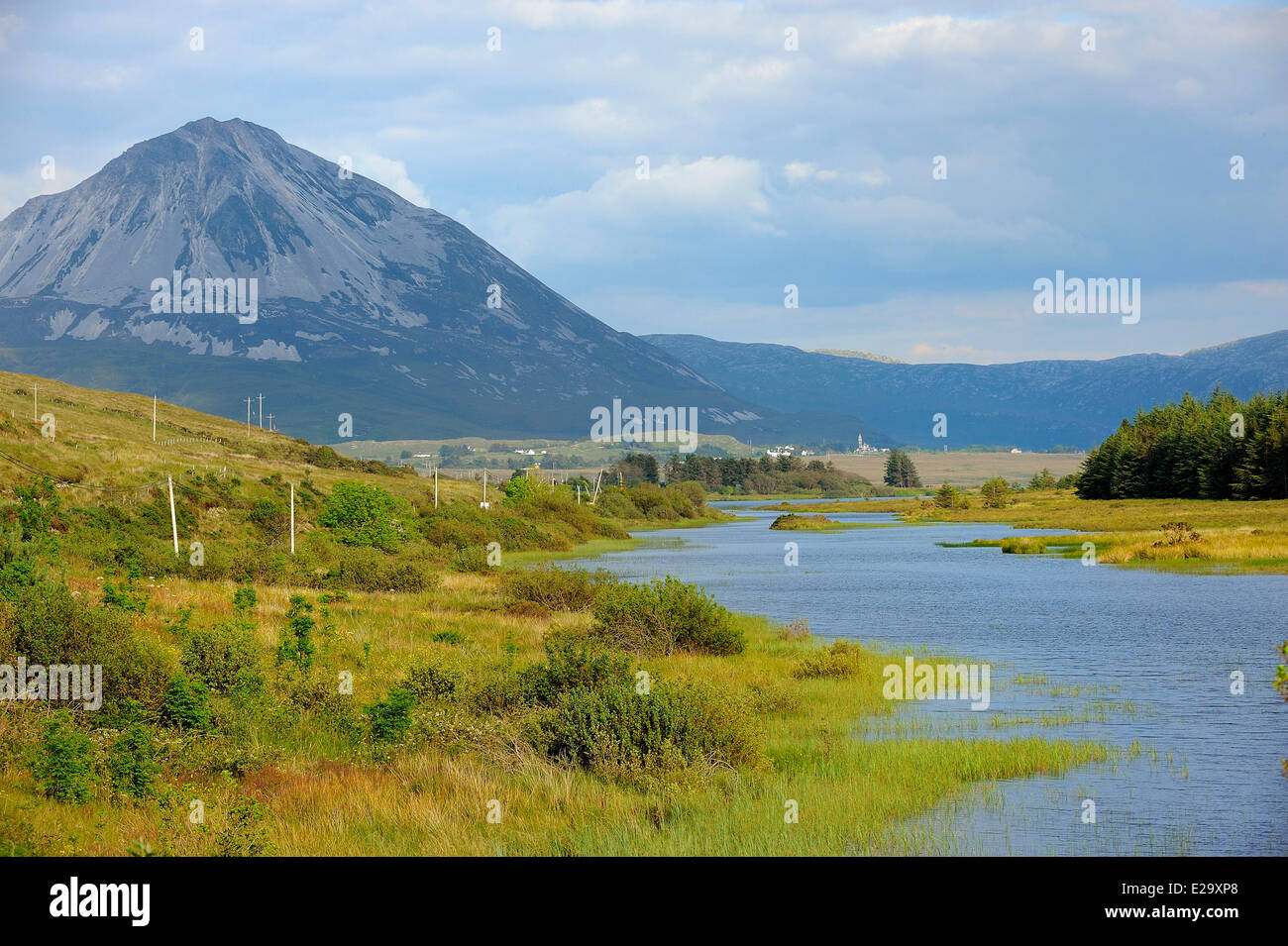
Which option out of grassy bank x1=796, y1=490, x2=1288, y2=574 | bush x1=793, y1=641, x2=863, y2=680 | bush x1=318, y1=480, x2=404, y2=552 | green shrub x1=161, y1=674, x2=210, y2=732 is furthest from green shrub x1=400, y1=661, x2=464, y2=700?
grassy bank x1=796, y1=490, x2=1288, y2=574

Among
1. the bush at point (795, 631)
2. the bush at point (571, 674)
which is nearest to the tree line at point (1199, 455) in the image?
the bush at point (795, 631)

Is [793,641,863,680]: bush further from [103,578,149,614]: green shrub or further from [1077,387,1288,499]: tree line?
[1077,387,1288,499]: tree line

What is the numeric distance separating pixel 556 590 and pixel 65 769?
95.7 feet

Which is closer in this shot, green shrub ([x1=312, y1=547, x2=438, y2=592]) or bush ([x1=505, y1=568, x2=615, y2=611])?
bush ([x1=505, y1=568, x2=615, y2=611])

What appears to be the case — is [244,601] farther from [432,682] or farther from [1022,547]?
[1022,547]

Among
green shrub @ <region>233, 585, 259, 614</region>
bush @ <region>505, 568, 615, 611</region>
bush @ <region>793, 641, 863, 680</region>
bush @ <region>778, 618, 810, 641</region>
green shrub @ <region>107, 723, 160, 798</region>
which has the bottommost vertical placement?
bush @ <region>778, 618, 810, 641</region>

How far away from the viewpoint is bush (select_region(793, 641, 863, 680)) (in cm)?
2739

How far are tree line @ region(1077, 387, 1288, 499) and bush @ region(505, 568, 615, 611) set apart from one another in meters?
81.1

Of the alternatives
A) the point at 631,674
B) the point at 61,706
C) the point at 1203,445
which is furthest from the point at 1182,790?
the point at 1203,445

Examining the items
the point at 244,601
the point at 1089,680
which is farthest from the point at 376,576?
the point at 1089,680

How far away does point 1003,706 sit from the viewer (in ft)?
77.5

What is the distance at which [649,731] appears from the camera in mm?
16203
